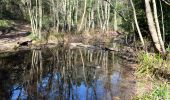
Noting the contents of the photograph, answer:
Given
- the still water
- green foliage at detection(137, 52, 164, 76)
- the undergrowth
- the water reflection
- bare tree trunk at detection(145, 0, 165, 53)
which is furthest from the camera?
green foliage at detection(137, 52, 164, 76)

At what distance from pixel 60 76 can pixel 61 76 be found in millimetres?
58

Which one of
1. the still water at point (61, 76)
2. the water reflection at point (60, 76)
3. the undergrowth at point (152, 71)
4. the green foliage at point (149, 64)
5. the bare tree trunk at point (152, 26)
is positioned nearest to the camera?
the still water at point (61, 76)

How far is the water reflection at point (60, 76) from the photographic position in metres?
14.1

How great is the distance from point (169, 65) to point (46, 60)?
10923 millimetres

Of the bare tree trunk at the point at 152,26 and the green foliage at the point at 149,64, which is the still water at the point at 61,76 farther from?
the bare tree trunk at the point at 152,26

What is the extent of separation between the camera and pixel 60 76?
1798 centimetres

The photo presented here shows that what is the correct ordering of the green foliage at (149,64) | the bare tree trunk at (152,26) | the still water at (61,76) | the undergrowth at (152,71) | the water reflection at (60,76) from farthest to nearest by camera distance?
the green foliage at (149,64) → the bare tree trunk at (152,26) → the undergrowth at (152,71) → the water reflection at (60,76) → the still water at (61,76)

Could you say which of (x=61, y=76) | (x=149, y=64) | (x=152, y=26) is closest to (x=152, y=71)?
(x=149, y=64)

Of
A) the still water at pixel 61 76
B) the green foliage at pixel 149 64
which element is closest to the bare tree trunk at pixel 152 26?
the green foliage at pixel 149 64

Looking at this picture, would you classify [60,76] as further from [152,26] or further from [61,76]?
[152,26]

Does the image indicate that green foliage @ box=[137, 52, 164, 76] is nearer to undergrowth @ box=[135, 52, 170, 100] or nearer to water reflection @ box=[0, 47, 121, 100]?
undergrowth @ box=[135, 52, 170, 100]

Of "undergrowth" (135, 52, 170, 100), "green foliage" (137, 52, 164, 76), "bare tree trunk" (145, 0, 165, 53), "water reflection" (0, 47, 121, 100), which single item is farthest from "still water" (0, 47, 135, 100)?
"bare tree trunk" (145, 0, 165, 53)

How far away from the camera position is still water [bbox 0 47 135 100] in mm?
13943

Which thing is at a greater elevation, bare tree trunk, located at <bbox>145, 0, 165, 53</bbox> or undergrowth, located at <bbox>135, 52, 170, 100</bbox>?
bare tree trunk, located at <bbox>145, 0, 165, 53</bbox>
